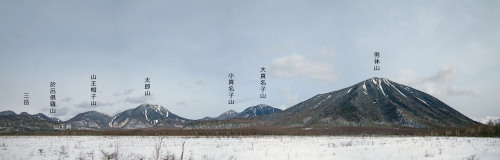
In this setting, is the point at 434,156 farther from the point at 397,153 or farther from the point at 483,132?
the point at 483,132

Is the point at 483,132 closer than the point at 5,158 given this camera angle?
No

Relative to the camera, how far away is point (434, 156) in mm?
18797

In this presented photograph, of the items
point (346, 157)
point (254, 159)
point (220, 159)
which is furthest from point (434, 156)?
point (220, 159)

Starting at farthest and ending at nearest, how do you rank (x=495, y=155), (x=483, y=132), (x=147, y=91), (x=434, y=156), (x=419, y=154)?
(x=147, y=91), (x=483, y=132), (x=419, y=154), (x=434, y=156), (x=495, y=155)

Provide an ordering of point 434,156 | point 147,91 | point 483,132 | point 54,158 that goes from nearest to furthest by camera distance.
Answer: point 434,156 → point 54,158 → point 483,132 → point 147,91

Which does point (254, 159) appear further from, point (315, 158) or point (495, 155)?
point (495, 155)

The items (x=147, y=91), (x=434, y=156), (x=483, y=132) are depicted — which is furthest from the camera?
(x=147, y=91)

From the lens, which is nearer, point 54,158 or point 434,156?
point 434,156

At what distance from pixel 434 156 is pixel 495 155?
115 inches

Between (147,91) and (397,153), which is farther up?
(147,91)

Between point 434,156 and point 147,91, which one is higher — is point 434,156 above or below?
below

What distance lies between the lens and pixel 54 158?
70.6 feet

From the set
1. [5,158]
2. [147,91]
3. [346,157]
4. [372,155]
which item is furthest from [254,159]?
[147,91]

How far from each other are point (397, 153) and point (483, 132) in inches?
1067
